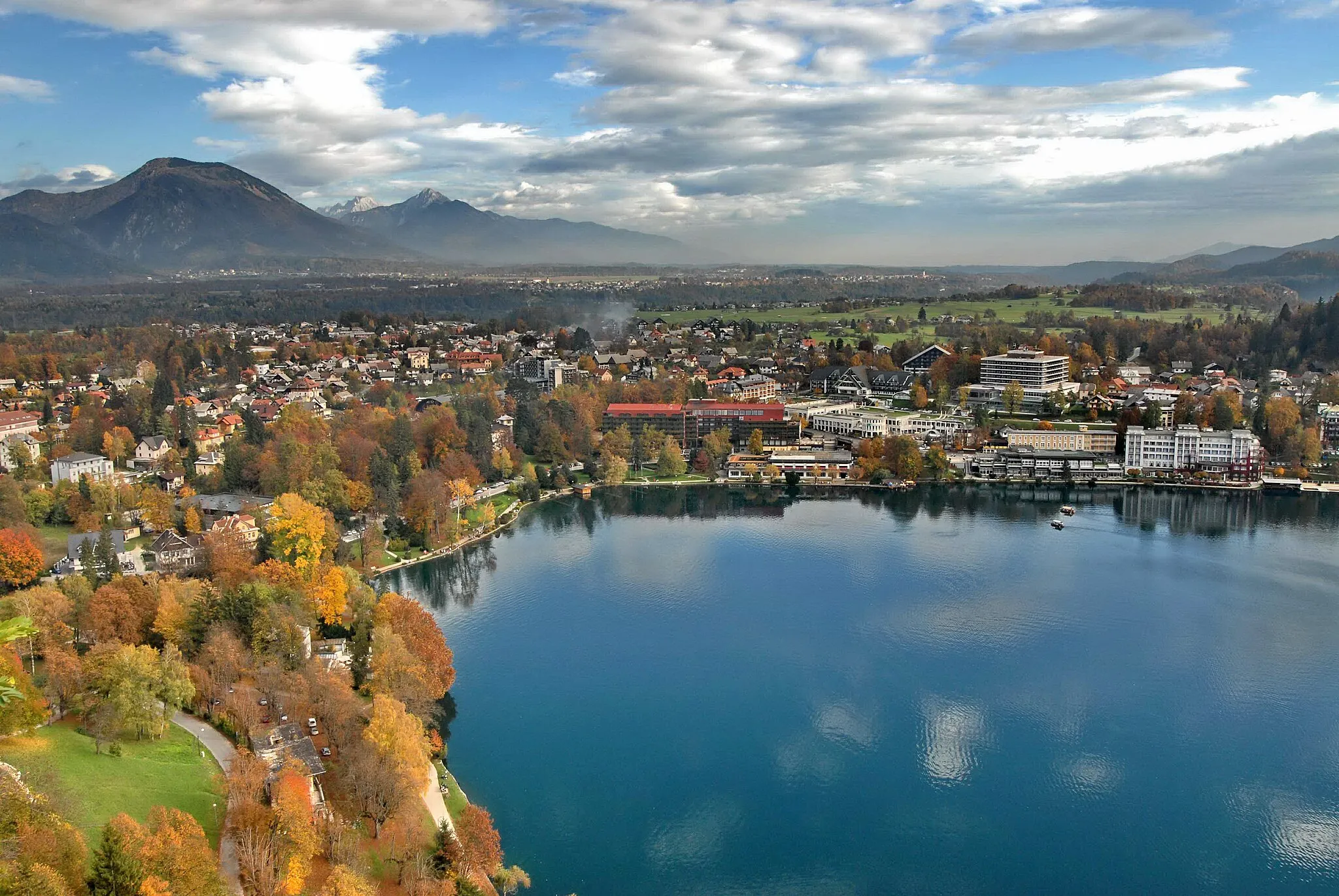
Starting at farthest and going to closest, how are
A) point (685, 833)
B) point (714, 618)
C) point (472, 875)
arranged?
point (714, 618) → point (685, 833) → point (472, 875)

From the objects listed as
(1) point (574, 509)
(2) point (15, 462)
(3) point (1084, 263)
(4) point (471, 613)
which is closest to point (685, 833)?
(4) point (471, 613)

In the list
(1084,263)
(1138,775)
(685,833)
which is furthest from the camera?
(1084,263)

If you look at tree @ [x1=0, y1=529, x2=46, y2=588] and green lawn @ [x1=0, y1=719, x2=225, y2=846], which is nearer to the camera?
green lawn @ [x1=0, y1=719, x2=225, y2=846]

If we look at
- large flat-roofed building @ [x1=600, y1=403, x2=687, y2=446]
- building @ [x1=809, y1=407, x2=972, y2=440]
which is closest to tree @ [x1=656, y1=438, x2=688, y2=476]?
large flat-roofed building @ [x1=600, y1=403, x2=687, y2=446]

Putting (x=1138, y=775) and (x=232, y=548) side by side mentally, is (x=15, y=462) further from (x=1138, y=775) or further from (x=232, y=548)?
(x=1138, y=775)

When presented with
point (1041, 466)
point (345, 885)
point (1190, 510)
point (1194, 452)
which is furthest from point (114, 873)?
point (1194, 452)

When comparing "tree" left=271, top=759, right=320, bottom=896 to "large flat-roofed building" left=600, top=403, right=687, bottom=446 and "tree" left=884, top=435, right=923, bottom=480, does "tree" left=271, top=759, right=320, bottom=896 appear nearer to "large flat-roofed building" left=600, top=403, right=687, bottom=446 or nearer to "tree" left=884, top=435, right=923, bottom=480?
"tree" left=884, top=435, right=923, bottom=480

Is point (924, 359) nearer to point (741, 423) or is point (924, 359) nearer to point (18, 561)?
point (741, 423)
